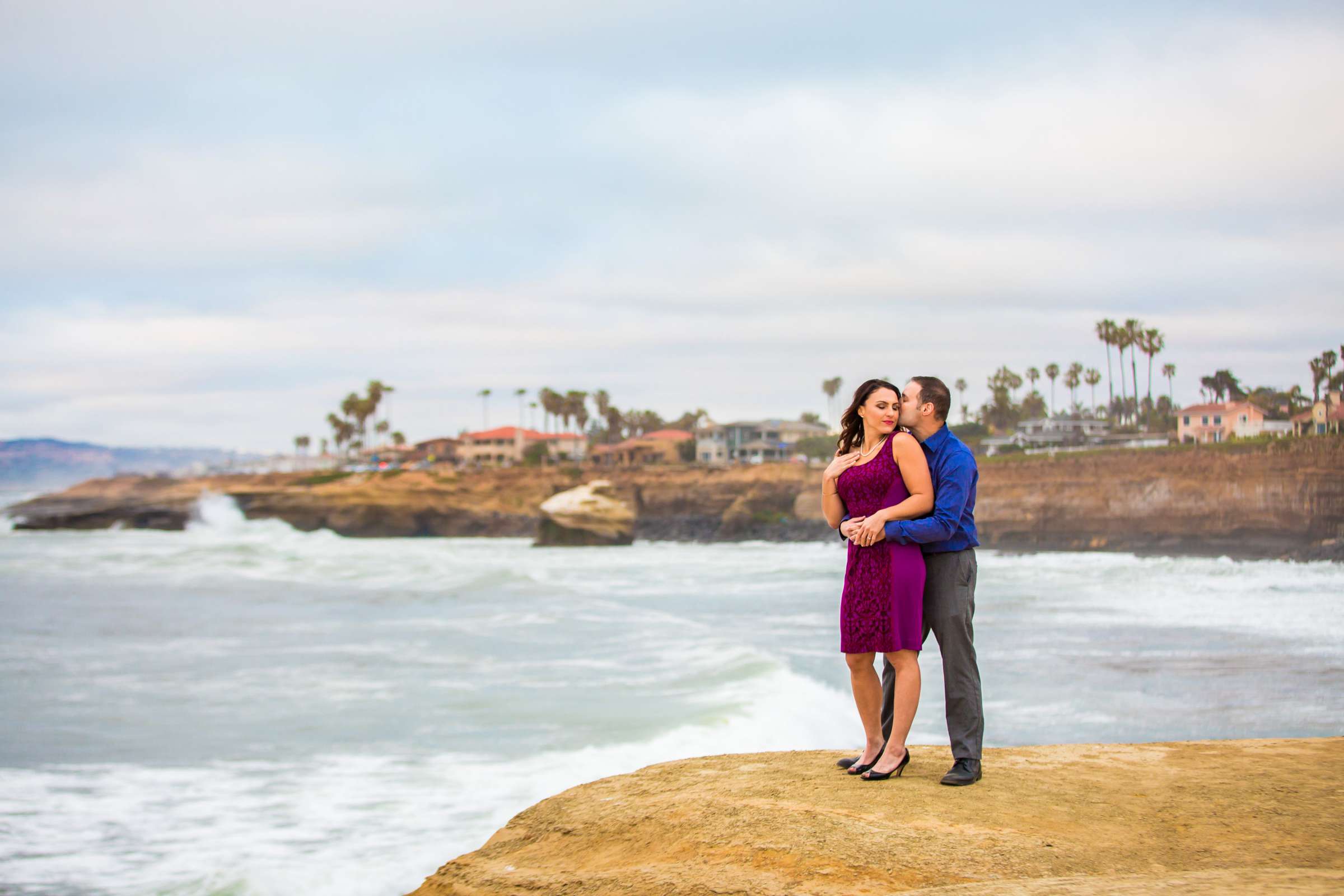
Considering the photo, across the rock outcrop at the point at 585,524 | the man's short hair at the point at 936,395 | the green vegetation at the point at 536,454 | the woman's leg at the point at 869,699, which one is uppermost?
the green vegetation at the point at 536,454

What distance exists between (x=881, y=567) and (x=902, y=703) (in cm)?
Result: 61

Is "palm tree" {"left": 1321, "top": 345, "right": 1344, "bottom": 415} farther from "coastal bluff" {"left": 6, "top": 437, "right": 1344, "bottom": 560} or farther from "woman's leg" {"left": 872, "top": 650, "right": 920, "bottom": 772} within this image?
"woman's leg" {"left": 872, "top": 650, "right": 920, "bottom": 772}

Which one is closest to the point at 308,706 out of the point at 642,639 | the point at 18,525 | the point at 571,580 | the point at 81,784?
the point at 81,784

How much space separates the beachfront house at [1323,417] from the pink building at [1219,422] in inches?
66.5

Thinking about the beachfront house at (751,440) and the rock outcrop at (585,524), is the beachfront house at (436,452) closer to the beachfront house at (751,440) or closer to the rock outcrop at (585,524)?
the beachfront house at (751,440)

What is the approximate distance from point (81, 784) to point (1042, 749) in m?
8.50

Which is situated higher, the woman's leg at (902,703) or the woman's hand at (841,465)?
the woman's hand at (841,465)

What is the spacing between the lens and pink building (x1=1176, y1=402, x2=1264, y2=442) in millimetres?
16500

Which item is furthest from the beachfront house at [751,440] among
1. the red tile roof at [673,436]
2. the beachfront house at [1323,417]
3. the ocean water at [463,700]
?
the beachfront house at [1323,417]

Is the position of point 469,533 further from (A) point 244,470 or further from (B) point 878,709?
(B) point 878,709

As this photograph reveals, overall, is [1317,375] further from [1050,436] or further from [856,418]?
[1050,436]

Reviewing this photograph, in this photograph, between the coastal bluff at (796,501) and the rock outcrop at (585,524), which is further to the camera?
the rock outcrop at (585,524)

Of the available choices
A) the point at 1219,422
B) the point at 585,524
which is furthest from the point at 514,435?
the point at 1219,422

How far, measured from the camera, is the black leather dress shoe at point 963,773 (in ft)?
14.1
